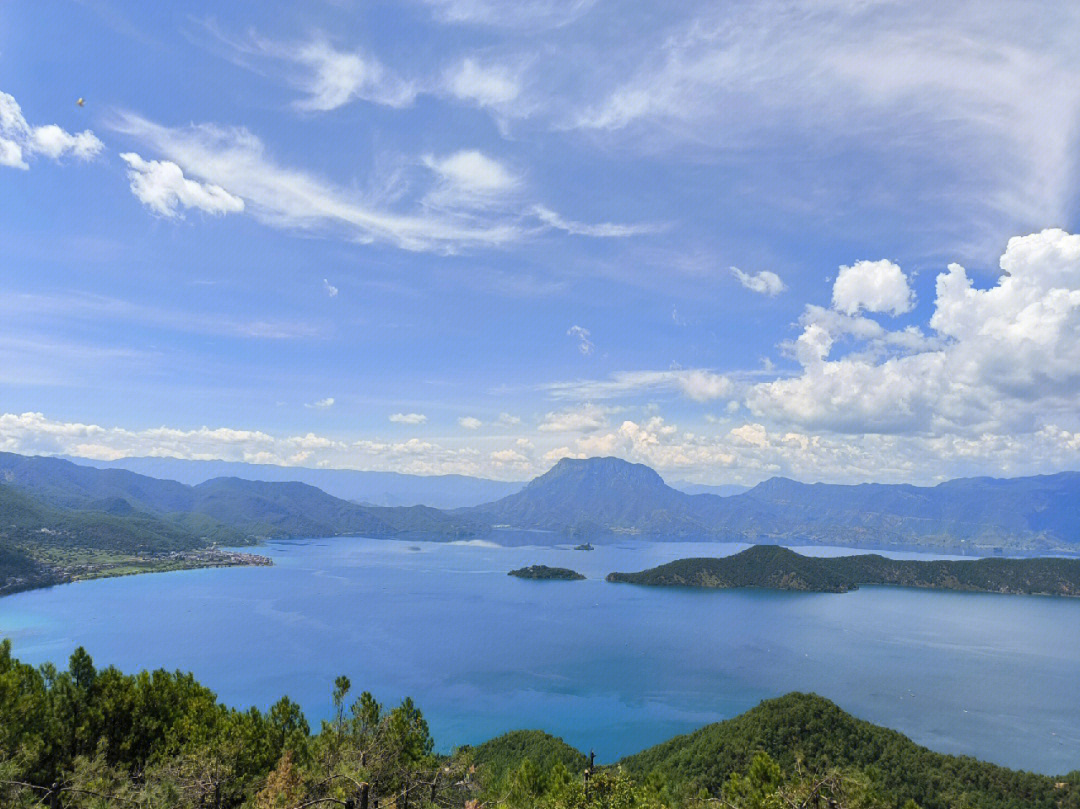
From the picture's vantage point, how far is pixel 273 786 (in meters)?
24.5

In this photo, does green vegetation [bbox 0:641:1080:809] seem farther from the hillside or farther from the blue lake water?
the blue lake water

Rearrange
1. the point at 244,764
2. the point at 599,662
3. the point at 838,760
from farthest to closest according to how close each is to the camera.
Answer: the point at 599,662
the point at 838,760
the point at 244,764

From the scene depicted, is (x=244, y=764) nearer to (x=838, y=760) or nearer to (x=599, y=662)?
(x=838, y=760)

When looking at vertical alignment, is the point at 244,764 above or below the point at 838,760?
above

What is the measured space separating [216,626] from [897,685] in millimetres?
171893

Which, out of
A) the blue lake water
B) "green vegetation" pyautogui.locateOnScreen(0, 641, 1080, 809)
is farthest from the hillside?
the blue lake water

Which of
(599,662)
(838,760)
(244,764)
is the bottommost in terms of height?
(599,662)

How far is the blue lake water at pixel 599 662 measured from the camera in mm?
101188

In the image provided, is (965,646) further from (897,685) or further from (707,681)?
(707,681)

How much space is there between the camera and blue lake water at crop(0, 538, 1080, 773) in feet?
332

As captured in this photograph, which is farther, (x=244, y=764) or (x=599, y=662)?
(x=599, y=662)

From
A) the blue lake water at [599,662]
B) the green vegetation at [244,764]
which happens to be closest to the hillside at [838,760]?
the green vegetation at [244,764]

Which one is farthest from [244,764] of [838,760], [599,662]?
[599,662]

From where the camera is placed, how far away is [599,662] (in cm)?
13988
